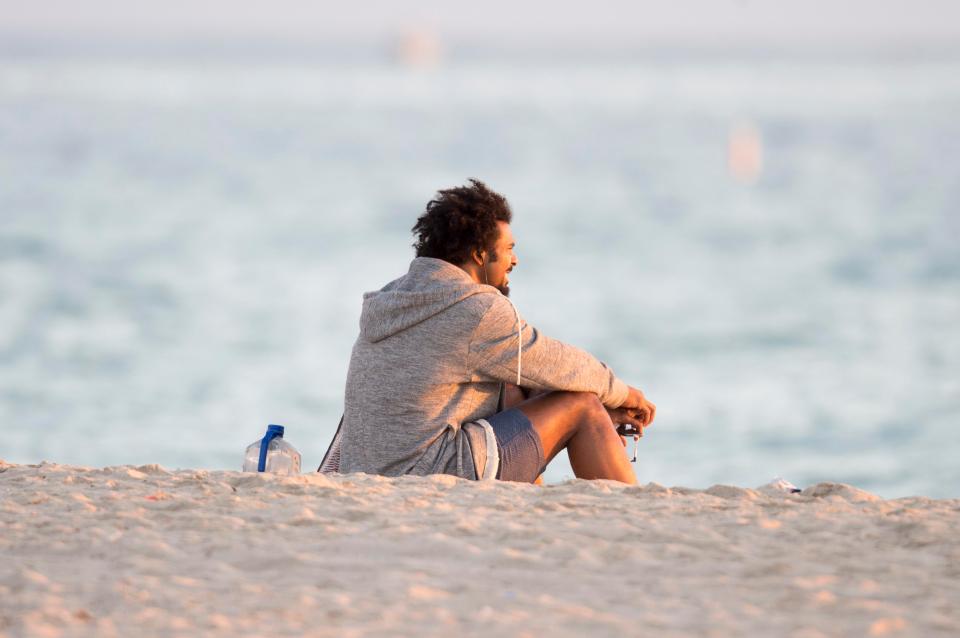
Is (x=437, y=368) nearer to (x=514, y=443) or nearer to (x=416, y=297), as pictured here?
(x=416, y=297)

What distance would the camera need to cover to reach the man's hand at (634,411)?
5.28 meters

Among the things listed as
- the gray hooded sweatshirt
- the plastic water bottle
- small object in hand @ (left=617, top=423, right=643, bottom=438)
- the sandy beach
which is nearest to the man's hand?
small object in hand @ (left=617, top=423, right=643, bottom=438)

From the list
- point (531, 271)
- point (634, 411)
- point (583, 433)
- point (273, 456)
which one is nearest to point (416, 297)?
point (583, 433)

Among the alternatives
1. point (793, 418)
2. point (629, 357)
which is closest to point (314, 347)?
point (629, 357)

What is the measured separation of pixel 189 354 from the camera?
16953 millimetres

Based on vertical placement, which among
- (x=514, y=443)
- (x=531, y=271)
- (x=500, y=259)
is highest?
(x=531, y=271)

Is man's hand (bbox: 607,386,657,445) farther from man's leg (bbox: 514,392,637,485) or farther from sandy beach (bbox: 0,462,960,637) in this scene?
sandy beach (bbox: 0,462,960,637)

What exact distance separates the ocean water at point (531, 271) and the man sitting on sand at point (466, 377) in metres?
5.48

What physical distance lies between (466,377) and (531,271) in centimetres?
1795

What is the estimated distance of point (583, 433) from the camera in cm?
501

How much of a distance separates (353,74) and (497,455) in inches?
3186

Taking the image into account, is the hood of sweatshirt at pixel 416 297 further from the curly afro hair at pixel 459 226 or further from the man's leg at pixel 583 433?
the man's leg at pixel 583 433

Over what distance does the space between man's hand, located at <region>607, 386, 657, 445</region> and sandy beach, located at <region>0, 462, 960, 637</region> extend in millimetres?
629

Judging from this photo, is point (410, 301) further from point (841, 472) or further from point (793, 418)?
point (793, 418)
